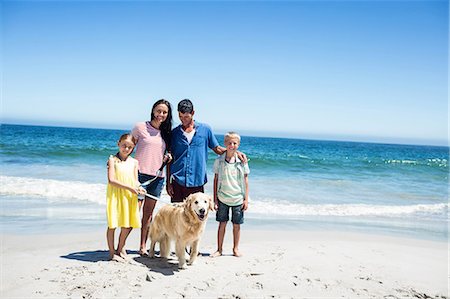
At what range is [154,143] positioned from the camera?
4598mm

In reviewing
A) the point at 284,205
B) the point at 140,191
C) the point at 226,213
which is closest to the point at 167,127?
the point at 140,191

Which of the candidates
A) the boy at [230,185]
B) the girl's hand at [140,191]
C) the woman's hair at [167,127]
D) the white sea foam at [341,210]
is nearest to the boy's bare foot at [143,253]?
the boy at [230,185]

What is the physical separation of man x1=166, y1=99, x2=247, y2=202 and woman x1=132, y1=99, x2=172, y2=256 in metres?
0.13

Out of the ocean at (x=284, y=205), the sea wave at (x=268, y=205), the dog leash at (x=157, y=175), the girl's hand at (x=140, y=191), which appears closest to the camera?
the girl's hand at (x=140, y=191)

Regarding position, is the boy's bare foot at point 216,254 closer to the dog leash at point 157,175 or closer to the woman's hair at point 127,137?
the dog leash at point 157,175

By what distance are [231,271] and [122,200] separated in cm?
157

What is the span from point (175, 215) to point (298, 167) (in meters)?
17.5

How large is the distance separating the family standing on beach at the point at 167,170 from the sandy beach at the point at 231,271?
0.48 m

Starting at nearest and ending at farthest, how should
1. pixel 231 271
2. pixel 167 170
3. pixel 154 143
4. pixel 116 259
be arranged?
pixel 231 271, pixel 116 259, pixel 154 143, pixel 167 170

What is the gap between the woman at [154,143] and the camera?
4582 mm

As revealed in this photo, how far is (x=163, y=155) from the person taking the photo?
4.72 m

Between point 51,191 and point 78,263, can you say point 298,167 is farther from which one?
point 78,263

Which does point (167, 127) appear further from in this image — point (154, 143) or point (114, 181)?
point (114, 181)

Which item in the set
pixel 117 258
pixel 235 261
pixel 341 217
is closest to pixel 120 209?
pixel 117 258
